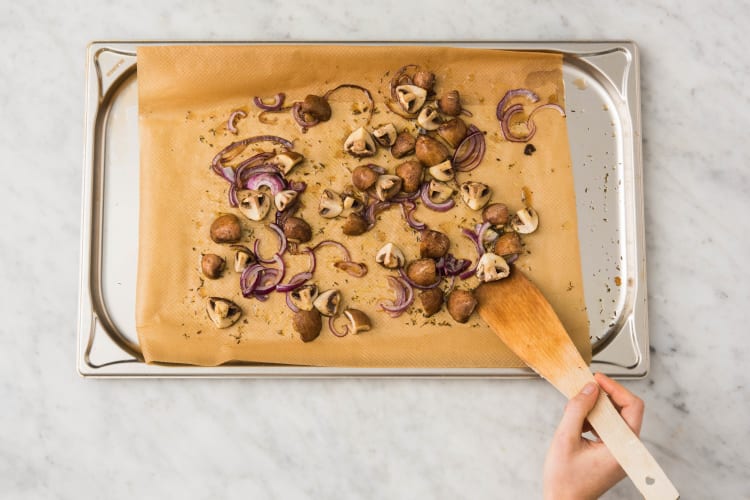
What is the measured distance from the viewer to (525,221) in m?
1.50

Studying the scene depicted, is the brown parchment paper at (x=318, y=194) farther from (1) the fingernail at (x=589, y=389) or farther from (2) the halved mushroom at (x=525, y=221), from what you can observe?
(1) the fingernail at (x=589, y=389)

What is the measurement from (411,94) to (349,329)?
0.58 meters

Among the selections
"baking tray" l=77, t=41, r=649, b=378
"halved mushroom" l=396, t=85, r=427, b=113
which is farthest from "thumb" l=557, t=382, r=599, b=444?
"halved mushroom" l=396, t=85, r=427, b=113

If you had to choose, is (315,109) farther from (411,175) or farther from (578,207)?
(578,207)

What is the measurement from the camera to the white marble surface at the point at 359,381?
60.2 inches

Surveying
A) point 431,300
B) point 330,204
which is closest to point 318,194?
point 330,204

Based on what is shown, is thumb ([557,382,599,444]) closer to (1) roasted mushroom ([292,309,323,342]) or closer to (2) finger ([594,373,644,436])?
(2) finger ([594,373,644,436])

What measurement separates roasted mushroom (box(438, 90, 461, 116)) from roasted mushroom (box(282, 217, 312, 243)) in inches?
17.2

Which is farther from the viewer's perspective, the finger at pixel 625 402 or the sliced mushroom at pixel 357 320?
the sliced mushroom at pixel 357 320

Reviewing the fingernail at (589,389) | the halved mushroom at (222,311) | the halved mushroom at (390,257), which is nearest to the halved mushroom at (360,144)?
the halved mushroom at (390,257)

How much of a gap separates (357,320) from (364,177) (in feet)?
1.11

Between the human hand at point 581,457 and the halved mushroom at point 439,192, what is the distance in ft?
1.75

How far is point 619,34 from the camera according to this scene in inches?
63.2

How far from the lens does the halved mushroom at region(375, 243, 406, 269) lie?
4.86 feet
